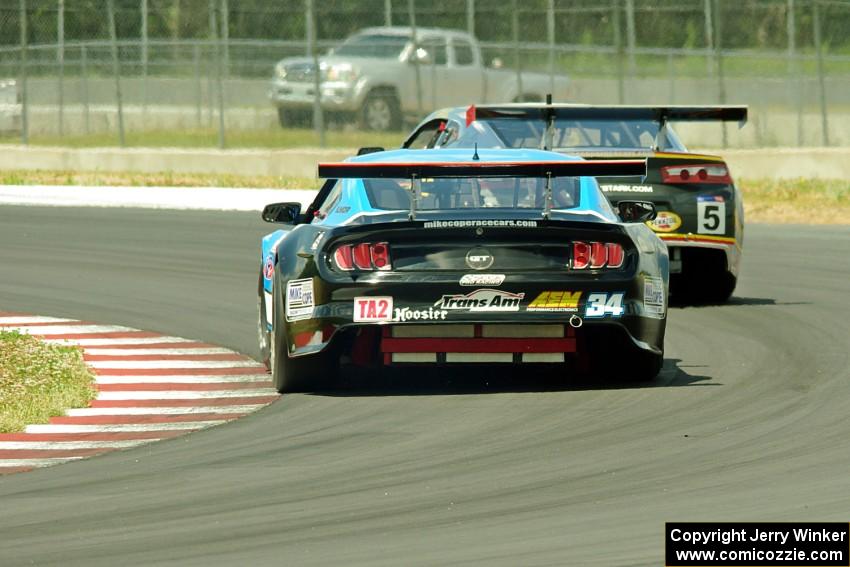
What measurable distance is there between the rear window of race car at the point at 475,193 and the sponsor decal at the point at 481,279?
55 centimetres

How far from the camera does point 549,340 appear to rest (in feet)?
31.8

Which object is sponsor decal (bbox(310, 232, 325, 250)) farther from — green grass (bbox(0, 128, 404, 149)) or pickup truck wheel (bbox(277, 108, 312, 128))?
pickup truck wheel (bbox(277, 108, 312, 128))

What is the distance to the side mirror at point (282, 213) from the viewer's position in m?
11.2

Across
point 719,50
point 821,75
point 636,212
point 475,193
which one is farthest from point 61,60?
point 475,193

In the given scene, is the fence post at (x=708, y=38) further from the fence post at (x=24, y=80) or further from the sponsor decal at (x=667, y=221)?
the sponsor decal at (x=667, y=221)

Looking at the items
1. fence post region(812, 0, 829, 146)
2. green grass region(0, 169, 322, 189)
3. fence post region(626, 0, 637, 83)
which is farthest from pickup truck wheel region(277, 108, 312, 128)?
fence post region(812, 0, 829, 146)

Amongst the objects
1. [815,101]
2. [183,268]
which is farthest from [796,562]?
[815,101]

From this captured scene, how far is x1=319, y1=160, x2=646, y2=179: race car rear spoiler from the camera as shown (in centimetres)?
970

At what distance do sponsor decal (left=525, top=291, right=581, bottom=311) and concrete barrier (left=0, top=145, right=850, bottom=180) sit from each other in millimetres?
17602

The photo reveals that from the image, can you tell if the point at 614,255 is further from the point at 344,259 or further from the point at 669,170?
the point at 669,170

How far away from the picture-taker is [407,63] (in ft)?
98.4

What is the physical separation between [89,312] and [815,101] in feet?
56.2

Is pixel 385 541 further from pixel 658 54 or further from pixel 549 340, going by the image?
pixel 658 54

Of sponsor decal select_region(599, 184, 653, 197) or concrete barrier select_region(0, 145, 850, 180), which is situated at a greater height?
sponsor decal select_region(599, 184, 653, 197)
